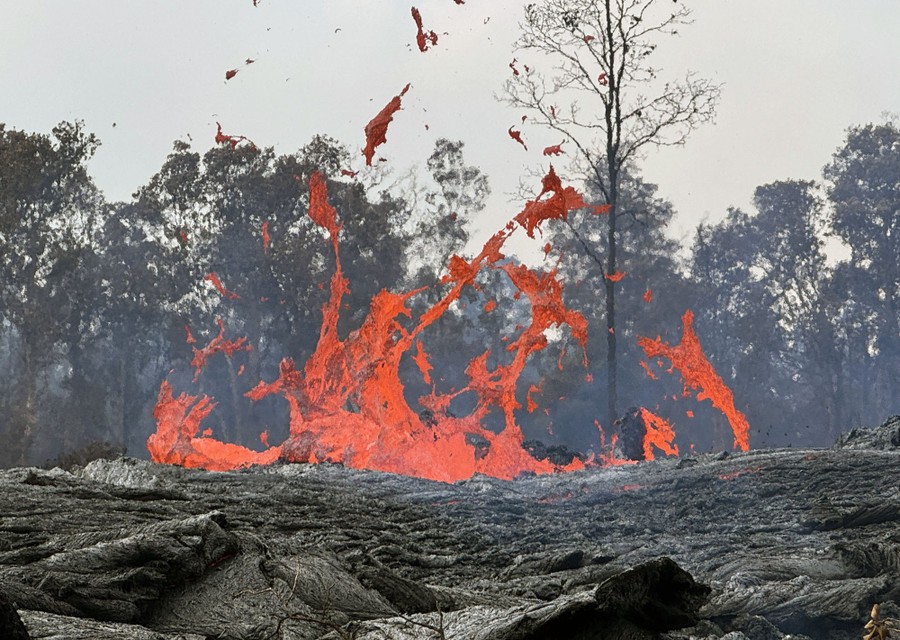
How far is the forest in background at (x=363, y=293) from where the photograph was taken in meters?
27.6

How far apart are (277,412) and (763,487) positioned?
74.3 feet

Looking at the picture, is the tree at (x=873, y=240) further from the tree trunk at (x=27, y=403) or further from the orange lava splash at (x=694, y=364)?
the tree trunk at (x=27, y=403)

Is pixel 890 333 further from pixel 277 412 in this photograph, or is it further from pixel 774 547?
pixel 774 547

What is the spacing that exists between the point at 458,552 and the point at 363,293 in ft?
75.4

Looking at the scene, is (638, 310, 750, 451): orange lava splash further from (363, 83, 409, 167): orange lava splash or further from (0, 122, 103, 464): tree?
(0, 122, 103, 464): tree

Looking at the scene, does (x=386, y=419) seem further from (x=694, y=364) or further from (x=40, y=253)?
(x=40, y=253)

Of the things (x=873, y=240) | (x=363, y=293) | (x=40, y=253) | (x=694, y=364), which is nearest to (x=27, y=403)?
(x=40, y=253)

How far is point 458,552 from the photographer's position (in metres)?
7.17

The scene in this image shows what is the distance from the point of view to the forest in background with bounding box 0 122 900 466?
90.5 ft

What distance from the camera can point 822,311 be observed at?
33.4 m

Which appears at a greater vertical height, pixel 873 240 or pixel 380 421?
pixel 873 240

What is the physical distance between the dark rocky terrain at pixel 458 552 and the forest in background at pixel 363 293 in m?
18.1

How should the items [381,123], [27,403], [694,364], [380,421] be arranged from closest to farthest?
[380,421]
[381,123]
[694,364]
[27,403]

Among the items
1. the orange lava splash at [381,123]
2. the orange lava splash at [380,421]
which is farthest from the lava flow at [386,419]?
the orange lava splash at [381,123]
